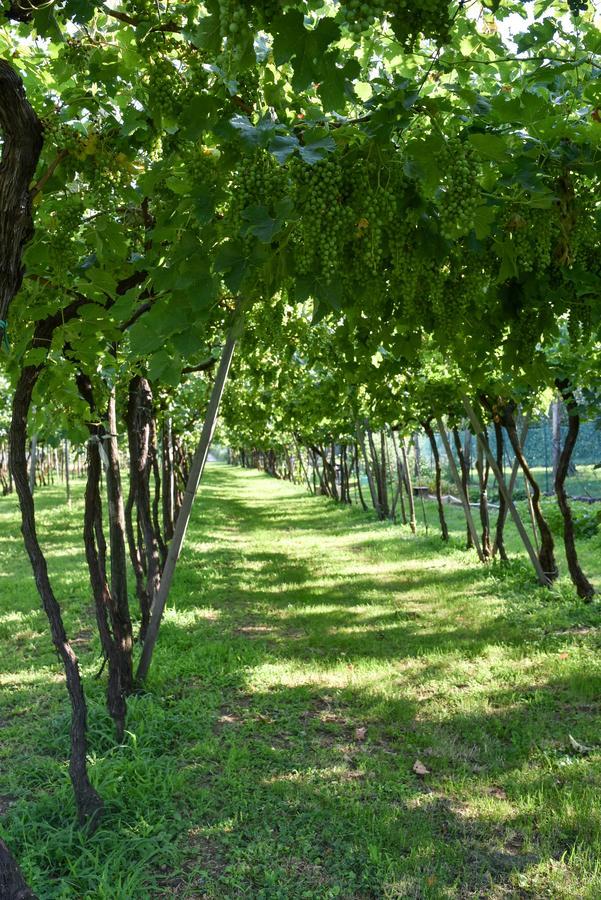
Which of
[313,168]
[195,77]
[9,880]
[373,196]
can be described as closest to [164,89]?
[195,77]

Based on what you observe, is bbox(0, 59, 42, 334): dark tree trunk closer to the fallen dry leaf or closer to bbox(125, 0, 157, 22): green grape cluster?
bbox(125, 0, 157, 22): green grape cluster

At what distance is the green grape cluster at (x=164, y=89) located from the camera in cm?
196

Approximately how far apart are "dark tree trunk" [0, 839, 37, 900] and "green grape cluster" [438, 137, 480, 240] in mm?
2286

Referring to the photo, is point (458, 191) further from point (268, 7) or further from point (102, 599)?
point (102, 599)

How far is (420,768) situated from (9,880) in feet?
7.75

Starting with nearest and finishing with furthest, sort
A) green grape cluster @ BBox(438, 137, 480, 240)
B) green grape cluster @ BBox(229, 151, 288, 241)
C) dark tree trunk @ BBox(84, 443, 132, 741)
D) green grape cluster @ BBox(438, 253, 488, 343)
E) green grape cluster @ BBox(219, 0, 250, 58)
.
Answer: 1. green grape cluster @ BBox(219, 0, 250, 58)
2. green grape cluster @ BBox(438, 137, 480, 240)
3. green grape cluster @ BBox(229, 151, 288, 241)
4. green grape cluster @ BBox(438, 253, 488, 343)
5. dark tree trunk @ BBox(84, 443, 132, 741)

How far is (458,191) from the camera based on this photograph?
5.98 ft

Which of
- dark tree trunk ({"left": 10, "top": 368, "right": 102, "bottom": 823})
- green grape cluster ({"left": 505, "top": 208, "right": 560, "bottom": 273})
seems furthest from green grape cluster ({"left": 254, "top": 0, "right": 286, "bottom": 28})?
dark tree trunk ({"left": 10, "top": 368, "right": 102, "bottom": 823})

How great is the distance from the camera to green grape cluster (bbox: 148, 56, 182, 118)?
1961mm

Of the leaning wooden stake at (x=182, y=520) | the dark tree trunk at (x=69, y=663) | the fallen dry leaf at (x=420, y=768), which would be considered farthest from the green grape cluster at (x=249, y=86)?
the fallen dry leaf at (x=420, y=768)

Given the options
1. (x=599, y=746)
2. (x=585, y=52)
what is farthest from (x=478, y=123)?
(x=599, y=746)

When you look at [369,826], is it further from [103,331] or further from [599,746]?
[103,331]

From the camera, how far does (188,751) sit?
4.16 metres

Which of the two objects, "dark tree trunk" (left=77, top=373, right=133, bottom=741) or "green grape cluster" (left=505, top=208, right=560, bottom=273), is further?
"dark tree trunk" (left=77, top=373, right=133, bottom=741)
